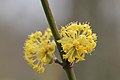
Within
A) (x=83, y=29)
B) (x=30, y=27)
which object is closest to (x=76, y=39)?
(x=83, y=29)

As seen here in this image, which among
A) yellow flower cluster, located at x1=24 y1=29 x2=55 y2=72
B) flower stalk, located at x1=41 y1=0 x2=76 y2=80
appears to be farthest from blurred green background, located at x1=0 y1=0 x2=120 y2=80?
flower stalk, located at x1=41 y1=0 x2=76 y2=80

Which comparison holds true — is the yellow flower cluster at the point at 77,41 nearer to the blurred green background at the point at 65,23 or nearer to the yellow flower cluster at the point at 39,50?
the yellow flower cluster at the point at 39,50

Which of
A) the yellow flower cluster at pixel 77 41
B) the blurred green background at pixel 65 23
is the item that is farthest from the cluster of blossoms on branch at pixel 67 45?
the blurred green background at pixel 65 23

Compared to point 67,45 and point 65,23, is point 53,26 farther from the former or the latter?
point 65,23

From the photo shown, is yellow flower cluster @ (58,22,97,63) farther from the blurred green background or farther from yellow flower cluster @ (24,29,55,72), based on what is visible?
the blurred green background

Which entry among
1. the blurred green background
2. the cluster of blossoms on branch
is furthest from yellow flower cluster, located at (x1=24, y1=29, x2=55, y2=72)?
the blurred green background

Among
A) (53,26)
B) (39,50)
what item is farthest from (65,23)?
(53,26)

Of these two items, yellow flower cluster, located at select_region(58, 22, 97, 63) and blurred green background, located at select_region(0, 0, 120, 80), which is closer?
yellow flower cluster, located at select_region(58, 22, 97, 63)

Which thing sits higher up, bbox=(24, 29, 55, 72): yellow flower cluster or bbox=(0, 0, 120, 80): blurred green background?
bbox=(0, 0, 120, 80): blurred green background

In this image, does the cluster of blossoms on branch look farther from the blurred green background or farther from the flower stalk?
the blurred green background
